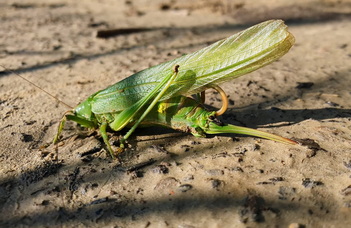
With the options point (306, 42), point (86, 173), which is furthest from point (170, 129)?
point (306, 42)

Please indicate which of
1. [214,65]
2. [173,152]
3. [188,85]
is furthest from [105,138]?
[214,65]

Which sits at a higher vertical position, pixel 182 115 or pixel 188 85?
pixel 188 85

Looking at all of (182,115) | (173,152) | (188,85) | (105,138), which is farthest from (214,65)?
(105,138)

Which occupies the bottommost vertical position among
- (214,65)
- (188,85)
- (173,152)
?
(173,152)

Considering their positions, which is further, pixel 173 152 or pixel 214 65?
pixel 173 152

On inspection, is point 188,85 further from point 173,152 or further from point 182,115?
point 173,152

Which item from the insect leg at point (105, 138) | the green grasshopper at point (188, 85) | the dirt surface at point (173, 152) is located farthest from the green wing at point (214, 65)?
the dirt surface at point (173, 152)

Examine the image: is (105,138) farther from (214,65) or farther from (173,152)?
(214,65)

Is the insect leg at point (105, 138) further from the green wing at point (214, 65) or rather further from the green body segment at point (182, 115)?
the green body segment at point (182, 115)
